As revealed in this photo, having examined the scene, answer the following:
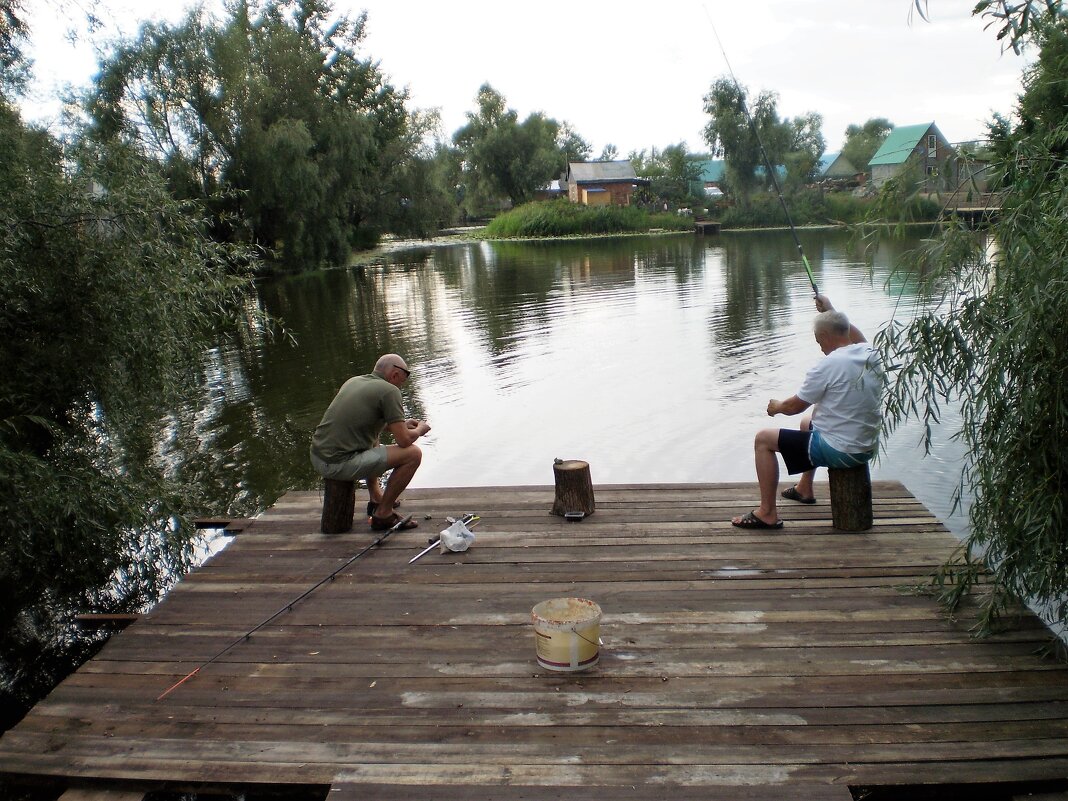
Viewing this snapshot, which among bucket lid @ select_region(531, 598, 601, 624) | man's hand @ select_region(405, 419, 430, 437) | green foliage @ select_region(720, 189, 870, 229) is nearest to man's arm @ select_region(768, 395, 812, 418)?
bucket lid @ select_region(531, 598, 601, 624)

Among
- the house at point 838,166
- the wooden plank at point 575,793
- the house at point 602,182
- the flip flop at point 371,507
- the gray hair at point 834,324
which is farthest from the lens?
the house at point 838,166

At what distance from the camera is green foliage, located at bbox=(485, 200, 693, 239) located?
2387 inches

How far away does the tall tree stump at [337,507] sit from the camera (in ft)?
19.9

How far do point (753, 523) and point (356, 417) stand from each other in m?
2.67

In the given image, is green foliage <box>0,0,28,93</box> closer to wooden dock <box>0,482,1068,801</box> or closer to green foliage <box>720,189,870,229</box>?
wooden dock <box>0,482,1068,801</box>

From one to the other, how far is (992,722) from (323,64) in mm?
44850

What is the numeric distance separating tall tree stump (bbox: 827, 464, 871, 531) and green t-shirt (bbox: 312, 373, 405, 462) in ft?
9.21

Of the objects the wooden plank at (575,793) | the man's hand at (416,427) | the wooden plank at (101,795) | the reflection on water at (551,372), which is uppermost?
the man's hand at (416,427)

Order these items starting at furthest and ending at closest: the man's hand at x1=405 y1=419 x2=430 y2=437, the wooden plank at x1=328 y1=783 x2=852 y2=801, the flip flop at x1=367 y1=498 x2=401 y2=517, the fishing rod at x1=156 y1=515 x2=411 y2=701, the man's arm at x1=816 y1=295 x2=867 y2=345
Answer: the flip flop at x1=367 y1=498 x2=401 y2=517, the man's hand at x1=405 y1=419 x2=430 y2=437, the man's arm at x1=816 y1=295 x2=867 y2=345, the fishing rod at x1=156 y1=515 x2=411 y2=701, the wooden plank at x1=328 y1=783 x2=852 y2=801

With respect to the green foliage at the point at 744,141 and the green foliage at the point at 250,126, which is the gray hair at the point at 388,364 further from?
the green foliage at the point at 744,141

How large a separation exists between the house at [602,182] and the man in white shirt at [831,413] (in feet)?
234

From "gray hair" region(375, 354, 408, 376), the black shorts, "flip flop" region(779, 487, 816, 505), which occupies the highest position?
"gray hair" region(375, 354, 408, 376)

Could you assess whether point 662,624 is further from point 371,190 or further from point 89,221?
point 371,190

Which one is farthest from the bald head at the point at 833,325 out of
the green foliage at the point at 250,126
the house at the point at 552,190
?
the house at the point at 552,190
